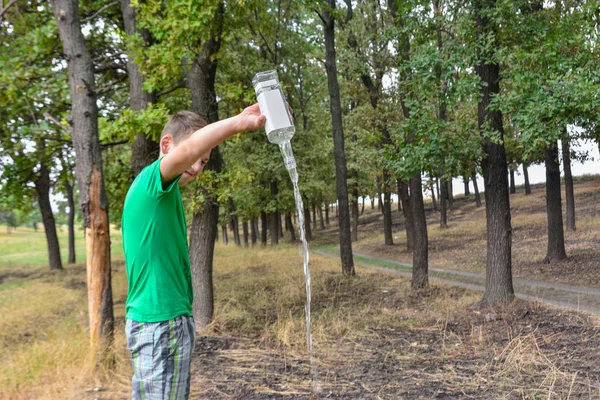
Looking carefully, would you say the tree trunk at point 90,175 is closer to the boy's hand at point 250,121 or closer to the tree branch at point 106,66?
the tree branch at point 106,66

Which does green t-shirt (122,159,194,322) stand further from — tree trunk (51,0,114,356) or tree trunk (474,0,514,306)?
tree trunk (474,0,514,306)

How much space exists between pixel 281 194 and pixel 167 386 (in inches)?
999

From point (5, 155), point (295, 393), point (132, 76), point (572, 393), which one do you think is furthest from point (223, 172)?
point (572, 393)

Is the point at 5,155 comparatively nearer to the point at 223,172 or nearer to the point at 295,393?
the point at 223,172

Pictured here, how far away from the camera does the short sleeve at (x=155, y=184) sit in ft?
7.56

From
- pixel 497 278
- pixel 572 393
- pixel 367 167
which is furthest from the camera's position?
pixel 367 167

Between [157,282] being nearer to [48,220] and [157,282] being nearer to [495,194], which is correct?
[495,194]

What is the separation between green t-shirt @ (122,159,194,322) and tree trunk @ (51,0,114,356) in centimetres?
401

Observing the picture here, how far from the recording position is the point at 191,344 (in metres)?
2.58

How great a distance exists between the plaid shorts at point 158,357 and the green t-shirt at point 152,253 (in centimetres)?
5

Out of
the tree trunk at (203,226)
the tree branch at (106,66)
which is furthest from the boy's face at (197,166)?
the tree branch at (106,66)

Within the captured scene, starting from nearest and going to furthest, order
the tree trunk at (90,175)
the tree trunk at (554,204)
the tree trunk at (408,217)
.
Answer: the tree trunk at (90,175) → the tree trunk at (554,204) → the tree trunk at (408,217)

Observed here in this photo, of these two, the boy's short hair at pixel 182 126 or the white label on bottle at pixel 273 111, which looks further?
the boy's short hair at pixel 182 126

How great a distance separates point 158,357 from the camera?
8.02 ft
